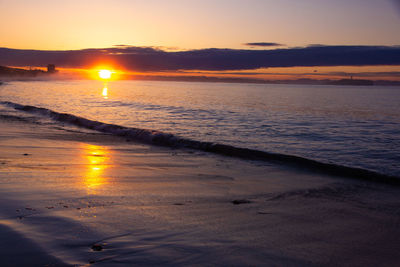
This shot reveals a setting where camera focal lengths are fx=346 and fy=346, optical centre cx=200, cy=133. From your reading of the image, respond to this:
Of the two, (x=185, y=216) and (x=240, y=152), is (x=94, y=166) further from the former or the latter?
(x=240, y=152)

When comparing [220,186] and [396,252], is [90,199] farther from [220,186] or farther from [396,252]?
[396,252]

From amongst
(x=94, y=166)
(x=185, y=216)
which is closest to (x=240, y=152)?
(x=94, y=166)

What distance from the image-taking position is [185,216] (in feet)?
15.0

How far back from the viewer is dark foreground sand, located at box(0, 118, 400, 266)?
3379 millimetres

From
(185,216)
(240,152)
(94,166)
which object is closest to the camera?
(185,216)

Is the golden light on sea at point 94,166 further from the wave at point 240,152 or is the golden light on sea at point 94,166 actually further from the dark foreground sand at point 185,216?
the wave at point 240,152

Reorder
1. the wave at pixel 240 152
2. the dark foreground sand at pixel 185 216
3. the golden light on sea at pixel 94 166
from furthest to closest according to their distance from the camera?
1. the wave at pixel 240 152
2. the golden light on sea at pixel 94 166
3. the dark foreground sand at pixel 185 216

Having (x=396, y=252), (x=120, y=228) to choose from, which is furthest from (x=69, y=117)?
(x=396, y=252)

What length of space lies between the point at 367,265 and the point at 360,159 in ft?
24.4

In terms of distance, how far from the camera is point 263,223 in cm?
447

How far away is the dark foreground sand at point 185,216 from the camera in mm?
3379

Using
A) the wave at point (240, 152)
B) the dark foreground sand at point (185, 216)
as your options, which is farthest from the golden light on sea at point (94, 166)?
the wave at point (240, 152)

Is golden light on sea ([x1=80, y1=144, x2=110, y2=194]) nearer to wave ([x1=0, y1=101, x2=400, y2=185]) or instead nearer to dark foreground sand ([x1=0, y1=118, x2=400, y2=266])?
dark foreground sand ([x1=0, y1=118, x2=400, y2=266])

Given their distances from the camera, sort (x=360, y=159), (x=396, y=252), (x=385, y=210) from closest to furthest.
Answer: (x=396, y=252) → (x=385, y=210) → (x=360, y=159)
